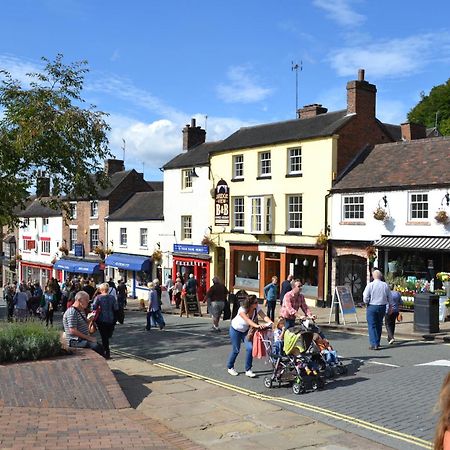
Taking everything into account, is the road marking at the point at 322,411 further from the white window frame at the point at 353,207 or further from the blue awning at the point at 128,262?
the blue awning at the point at 128,262

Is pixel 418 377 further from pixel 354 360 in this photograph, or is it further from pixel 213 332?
pixel 213 332

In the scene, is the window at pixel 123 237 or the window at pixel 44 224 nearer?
the window at pixel 123 237

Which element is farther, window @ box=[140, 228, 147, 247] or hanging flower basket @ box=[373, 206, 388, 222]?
window @ box=[140, 228, 147, 247]

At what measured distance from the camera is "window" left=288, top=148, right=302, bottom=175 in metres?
28.4

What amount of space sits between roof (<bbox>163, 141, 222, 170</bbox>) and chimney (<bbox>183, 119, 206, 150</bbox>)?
0.57 m

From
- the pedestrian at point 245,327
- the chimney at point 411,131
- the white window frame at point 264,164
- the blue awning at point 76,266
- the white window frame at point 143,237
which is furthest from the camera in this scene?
the blue awning at point 76,266

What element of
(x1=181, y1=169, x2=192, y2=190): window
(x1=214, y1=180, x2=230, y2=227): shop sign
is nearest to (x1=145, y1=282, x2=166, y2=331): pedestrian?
(x1=214, y1=180, x2=230, y2=227): shop sign

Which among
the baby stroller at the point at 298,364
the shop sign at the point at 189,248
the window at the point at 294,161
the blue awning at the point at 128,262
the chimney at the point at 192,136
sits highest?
the chimney at the point at 192,136

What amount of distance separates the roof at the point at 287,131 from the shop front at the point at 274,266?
5252 millimetres

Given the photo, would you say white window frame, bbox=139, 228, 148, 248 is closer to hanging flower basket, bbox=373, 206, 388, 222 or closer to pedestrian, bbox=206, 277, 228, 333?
hanging flower basket, bbox=373, 206, 388, 222

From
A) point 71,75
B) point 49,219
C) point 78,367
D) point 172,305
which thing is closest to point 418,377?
point 78,367

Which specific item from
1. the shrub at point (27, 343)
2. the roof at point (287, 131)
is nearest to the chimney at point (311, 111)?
the roof at point (287, 131)

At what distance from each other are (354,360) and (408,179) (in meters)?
13.3

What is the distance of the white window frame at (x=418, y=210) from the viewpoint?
23094 millimetres
